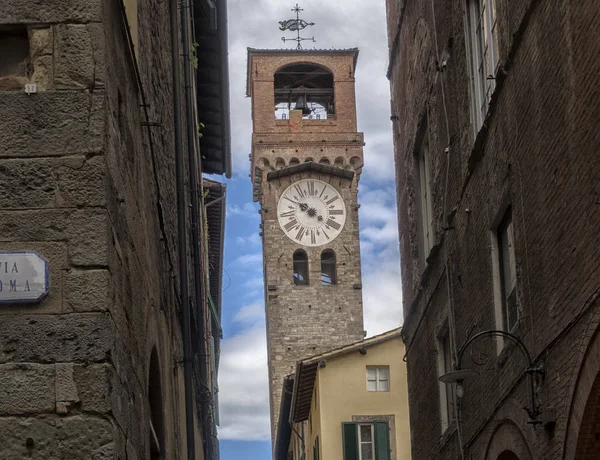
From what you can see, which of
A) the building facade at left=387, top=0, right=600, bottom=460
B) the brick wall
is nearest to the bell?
the building facade at left=387, top=0, right=600, bottom=460

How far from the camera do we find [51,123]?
5988 millimetres

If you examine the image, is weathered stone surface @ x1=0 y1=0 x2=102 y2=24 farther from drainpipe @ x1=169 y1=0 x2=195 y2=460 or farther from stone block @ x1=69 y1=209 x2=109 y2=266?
drainpipe @ x1=169 y1=0 x2=195 y2=460

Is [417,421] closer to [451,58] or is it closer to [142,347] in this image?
[451,58]

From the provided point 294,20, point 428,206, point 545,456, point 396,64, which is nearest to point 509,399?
point 545,456

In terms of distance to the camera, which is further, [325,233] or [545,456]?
[325,233]

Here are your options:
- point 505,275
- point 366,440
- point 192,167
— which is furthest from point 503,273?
point 366,440

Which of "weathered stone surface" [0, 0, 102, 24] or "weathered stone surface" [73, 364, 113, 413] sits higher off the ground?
"weathered stone surface" [0, 0, 102, 24]

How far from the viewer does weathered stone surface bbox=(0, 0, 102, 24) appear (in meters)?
6.10

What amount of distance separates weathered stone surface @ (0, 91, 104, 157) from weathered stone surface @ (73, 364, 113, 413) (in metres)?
0.97

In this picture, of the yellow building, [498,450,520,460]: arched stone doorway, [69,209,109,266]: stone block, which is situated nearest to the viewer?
[69,209,109,266]: stone block

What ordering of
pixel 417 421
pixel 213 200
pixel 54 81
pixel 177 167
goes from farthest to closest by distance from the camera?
pixel 213 200 < pixel 417 421 < pixel 177 167 < pixel 54 81

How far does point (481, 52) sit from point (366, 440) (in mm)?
19654

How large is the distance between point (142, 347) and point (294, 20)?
197 feet

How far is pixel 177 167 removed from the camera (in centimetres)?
1247
